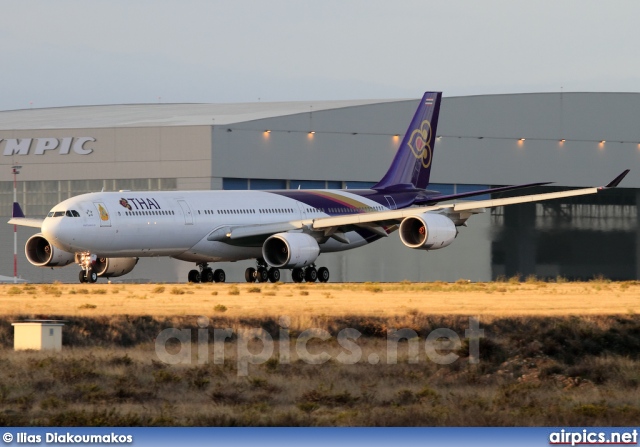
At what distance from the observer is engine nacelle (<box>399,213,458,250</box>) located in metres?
42.4

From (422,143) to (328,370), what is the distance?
32.7 meters

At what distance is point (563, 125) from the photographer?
198 ft

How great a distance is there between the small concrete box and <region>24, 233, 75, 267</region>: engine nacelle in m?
19.3

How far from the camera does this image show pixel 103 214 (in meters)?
39.8

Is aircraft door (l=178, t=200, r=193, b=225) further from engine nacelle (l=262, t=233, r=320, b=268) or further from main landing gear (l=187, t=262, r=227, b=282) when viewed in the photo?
main landing gear (l=187, t=262, r=227, b=282)

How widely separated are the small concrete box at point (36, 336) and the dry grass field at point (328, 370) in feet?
1.22

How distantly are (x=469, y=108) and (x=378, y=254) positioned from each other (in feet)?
26.2

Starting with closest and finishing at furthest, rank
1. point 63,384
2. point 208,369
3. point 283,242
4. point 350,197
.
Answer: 1. point 63,384
2. point 208,369
3. point 283,242
4. point 350,197

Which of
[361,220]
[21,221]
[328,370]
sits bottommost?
[328,370]

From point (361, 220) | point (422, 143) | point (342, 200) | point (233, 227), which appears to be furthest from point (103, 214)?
point (422, 143)

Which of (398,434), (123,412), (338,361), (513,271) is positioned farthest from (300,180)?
(398,434)

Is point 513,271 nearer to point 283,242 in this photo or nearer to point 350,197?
point 350,197

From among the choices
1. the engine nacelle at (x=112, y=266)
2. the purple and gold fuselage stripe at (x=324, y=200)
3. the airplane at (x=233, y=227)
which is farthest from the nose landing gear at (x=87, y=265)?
the purple and gold fuselage stripe at (x=324, y=200)

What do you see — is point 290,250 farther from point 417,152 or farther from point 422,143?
point 422,143
